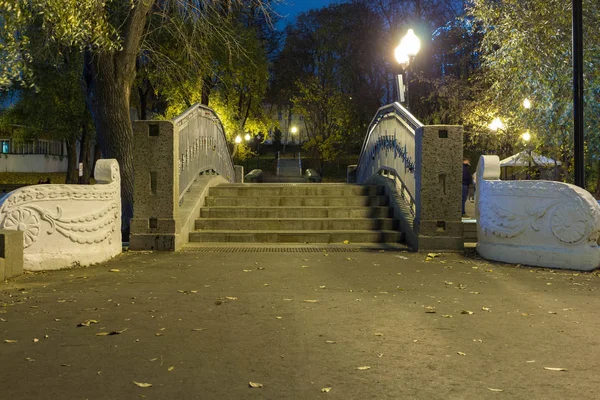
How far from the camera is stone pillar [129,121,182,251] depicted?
34.0 ft

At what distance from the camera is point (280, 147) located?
3196 inches

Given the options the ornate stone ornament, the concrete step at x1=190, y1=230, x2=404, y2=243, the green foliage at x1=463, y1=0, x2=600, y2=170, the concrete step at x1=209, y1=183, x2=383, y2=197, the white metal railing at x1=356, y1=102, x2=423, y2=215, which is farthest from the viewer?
the green foliage at x1=463, y1=0, x2=600, y2=170

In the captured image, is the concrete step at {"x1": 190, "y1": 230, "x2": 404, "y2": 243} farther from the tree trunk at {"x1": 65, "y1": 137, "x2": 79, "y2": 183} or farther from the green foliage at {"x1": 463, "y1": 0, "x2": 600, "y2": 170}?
the tree trunk at {"x1": 65, "y1": 137, "x2": 79, "y2": 183}

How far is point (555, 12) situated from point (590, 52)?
1.18 metres

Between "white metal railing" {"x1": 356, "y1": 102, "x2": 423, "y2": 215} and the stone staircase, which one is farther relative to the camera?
"white metal railing" {"x1": 356, "y1": 102, "x2": 423, "y2": 215}

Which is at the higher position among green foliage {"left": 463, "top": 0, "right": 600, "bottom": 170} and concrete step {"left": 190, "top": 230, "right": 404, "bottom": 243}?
green foliage {"left": 463, "top": 0, "right": 600, "bottom": 170}

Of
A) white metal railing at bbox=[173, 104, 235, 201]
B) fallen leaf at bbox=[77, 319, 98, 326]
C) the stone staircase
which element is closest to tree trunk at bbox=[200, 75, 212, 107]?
white metal railing at bbox=[173, 104, 235, 201]

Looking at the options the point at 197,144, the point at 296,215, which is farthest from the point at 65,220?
the point at 197,144

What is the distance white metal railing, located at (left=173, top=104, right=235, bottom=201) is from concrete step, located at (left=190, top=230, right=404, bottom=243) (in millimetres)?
1033

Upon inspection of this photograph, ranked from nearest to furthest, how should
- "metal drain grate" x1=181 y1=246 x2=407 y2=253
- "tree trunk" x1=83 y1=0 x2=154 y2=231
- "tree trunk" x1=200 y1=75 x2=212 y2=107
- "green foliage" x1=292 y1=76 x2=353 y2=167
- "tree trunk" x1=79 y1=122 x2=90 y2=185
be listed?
1. "metal drain grate" x1=181 y1=246 x2=407 y2=253
2. "tree trunk" x1=83 y1=0 x2=154 y2=231
3. "tree trunk" x1=200 y1=75 x2=212 y2=107
4. "tree trunk" x1=79 y1=122 x2=90 y2=185
5. "green foliage" x1=292 y1=76 x2=353 y2=167

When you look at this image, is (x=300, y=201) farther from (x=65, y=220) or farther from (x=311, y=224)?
(x=65, y=220)

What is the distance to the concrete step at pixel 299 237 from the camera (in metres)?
11.3

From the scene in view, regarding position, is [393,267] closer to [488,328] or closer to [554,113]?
[488,328]

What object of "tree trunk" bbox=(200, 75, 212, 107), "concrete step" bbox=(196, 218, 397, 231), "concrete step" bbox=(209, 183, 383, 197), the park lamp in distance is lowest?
"concrete step" bbox=(196, 218, 397, 231)
